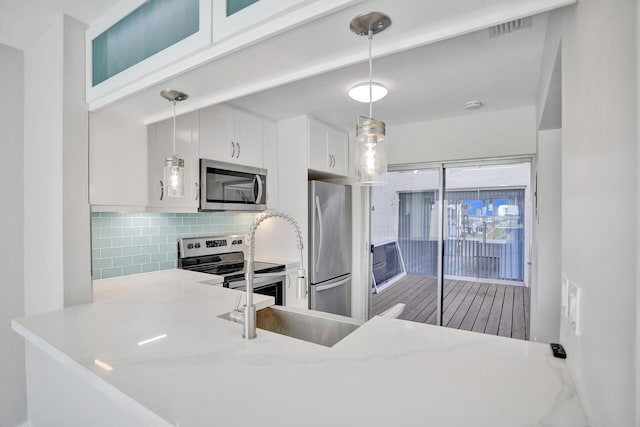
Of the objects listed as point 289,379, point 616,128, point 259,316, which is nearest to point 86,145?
point 259,316

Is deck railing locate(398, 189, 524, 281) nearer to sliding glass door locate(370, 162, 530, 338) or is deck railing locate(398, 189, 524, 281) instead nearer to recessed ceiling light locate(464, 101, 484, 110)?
sliding glass door locate(370, 162, 530, 338)

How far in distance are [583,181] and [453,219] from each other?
2818mm

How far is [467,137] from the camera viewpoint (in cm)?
326

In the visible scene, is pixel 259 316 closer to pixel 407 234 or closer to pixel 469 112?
pixel 407 234

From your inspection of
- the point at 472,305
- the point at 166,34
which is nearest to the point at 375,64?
the point at 166,34

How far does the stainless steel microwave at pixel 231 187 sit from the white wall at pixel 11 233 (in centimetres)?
113

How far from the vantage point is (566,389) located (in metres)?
0.88

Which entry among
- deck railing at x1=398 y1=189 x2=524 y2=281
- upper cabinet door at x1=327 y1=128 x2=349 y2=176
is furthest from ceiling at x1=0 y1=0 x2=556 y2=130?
deck railing at x1=398 y1=189 x2=524 y2=281

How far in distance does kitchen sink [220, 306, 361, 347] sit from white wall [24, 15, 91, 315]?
A: 2.88 ft

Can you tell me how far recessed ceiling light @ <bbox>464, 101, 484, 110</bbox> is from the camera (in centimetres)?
283

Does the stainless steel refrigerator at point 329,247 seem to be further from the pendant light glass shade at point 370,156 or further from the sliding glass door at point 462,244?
the pendant light glass shade at point 370,156

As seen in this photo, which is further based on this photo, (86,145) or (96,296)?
(96,296)

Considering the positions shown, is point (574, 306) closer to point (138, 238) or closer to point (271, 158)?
point (138, 238)

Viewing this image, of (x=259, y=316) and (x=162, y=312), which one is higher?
(x=162, y=312)
